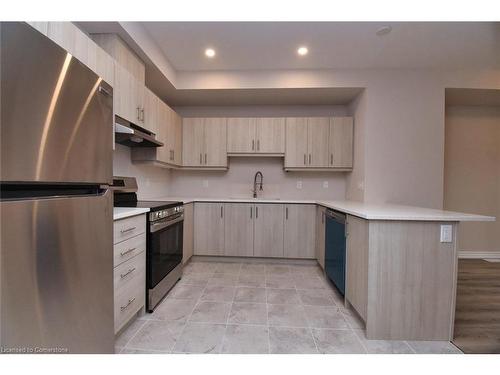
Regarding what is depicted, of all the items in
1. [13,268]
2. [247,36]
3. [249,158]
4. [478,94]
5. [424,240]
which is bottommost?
[424,240]

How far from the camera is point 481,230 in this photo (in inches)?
138

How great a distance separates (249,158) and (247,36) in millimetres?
1810

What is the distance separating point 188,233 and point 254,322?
1.56 meters

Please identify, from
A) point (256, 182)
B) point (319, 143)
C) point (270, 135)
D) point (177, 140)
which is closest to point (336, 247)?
point (319, 143)

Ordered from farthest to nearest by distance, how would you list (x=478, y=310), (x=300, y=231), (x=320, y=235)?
(x=300, y=231)
(x=320, y=235)
(x=478, y=310)

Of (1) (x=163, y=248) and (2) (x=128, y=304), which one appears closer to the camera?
(2) (x=128, y=304)

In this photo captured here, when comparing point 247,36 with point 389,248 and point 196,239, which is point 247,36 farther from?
point 196,239

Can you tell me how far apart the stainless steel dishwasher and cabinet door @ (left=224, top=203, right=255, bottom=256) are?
3.50 feet

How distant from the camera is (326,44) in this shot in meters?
2.39

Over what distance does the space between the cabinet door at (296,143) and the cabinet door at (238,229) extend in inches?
38.2

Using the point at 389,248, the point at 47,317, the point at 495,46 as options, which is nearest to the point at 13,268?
the point at 47,317

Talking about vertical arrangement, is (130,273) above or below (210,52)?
below

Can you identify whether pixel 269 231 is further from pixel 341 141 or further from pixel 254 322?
pixel 341 141

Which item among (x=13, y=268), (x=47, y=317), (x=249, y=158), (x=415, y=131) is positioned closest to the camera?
(x=13, y=268)
